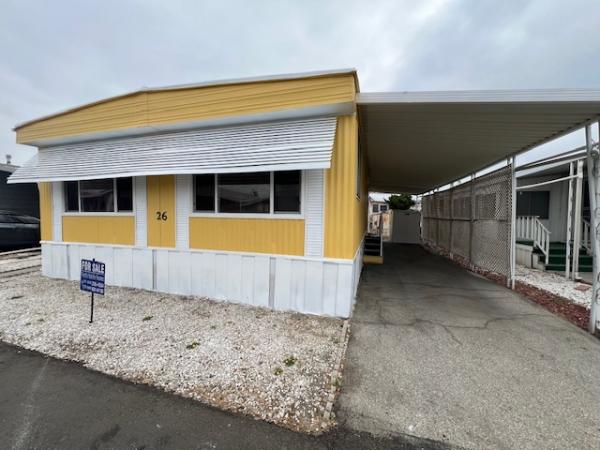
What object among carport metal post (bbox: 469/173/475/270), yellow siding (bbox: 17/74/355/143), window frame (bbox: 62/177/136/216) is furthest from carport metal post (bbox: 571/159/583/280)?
window frame (bbox: 62/177/136/216)

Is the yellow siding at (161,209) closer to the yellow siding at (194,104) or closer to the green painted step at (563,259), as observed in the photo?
the yellow siding at (194,104)

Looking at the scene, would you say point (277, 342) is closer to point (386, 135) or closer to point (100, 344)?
point (100, 344)

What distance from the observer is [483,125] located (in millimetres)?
4301

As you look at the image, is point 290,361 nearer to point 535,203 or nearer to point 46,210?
point 46,210

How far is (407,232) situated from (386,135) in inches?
465

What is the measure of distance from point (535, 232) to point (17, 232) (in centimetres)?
1850

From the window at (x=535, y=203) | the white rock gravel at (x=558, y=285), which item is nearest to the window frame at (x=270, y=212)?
the white rock gravel at (x=558, y=285)

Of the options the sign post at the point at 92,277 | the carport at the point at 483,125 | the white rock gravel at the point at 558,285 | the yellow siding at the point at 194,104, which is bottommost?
the white rock gravel at the point at 558,285

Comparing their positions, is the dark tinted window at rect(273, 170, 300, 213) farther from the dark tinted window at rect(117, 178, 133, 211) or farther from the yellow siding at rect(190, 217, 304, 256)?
the dark tinted window at rect(117, 178, 133, 211)

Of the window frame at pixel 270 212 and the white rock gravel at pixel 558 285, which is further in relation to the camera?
the white rock gravel at pixel 558 285

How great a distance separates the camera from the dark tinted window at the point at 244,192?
445cm

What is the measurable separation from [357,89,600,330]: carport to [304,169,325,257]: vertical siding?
4.31 feet

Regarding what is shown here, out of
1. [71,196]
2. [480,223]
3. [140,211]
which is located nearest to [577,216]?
[480,223]

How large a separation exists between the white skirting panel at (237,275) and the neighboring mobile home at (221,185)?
0.02m
